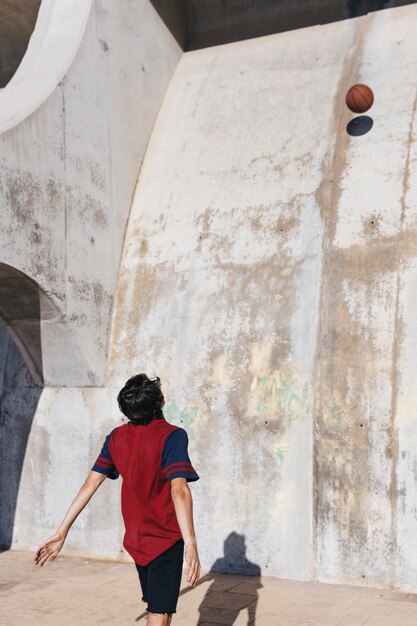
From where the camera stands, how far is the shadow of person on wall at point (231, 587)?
6391mm

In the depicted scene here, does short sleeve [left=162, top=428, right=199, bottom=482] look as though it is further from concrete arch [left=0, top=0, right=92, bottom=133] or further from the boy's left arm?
concrete arch [left=0, top=0, right=92, bottom=133]

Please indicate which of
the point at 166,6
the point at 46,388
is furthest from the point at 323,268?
the point at 166,6

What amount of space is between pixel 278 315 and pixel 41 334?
2486mm

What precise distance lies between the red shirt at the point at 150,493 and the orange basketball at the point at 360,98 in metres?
4.76

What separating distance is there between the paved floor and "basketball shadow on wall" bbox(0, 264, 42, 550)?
1407 mm

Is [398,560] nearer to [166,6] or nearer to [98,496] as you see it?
[98,496]

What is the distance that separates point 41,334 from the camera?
8.50 meters

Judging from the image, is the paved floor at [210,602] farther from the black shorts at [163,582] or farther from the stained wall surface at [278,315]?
the black shorts at [163,582]

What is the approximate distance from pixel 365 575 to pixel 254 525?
3.62ft

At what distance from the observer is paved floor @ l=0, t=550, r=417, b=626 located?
627 cm

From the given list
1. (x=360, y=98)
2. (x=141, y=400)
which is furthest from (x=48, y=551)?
(x=360, y=98)

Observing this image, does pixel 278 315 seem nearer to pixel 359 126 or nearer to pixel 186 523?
pixel 359 126

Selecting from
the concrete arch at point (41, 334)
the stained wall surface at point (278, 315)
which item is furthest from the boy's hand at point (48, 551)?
the concrete arch at point (41, 334)

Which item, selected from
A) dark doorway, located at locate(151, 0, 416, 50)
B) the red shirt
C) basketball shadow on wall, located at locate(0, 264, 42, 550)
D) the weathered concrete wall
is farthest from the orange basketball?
the red shirt
